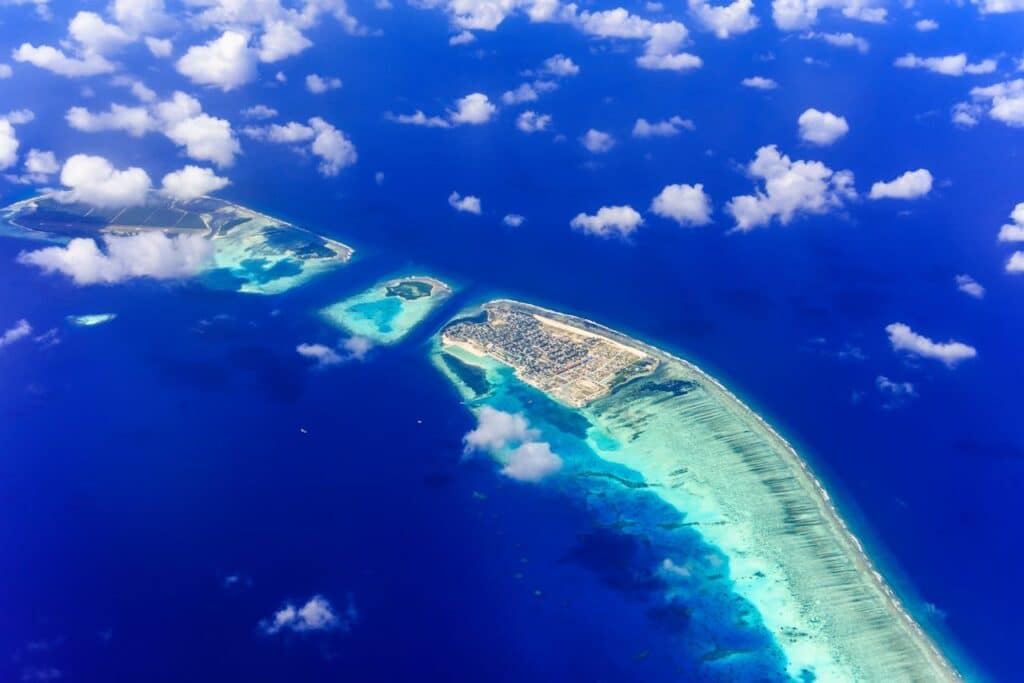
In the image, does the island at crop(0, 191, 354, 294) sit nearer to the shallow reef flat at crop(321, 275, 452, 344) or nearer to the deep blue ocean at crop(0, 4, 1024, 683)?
the deep blue ocean at crop(0, 4, 1024, 683)

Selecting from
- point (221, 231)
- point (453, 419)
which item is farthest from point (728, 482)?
point (221, 231)

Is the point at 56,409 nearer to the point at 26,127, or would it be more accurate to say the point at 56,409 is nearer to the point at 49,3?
the point at 26,127

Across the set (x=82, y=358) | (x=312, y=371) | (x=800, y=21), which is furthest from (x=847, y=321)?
(x=800, y=21)

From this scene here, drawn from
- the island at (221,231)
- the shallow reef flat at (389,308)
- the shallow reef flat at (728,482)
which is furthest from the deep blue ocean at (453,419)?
the island at (221,231)

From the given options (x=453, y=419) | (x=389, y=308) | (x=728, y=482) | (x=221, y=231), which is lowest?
(x=453, y=419)

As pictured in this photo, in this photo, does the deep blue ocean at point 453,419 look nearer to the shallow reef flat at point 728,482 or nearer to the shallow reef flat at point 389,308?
the shallow reef flat at point 389,308

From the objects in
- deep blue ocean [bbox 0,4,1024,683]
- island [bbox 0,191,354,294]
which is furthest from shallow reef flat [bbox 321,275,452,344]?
island [bbox 0,191,354,294]

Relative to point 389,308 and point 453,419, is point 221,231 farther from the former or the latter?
point 453,419
